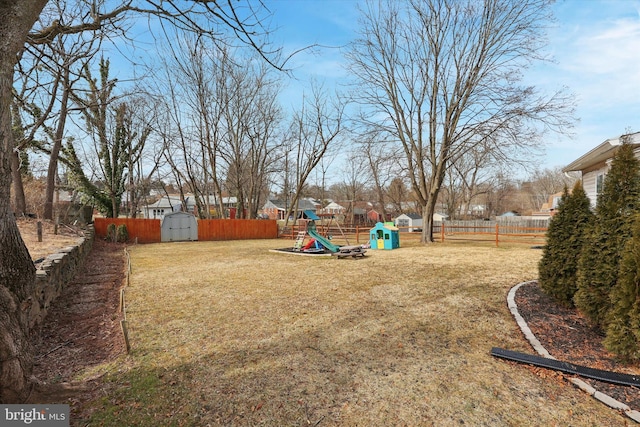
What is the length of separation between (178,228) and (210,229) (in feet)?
6.30

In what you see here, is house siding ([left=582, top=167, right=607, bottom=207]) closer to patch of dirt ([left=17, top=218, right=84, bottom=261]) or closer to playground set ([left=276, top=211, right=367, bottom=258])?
playground set ([left=276, top=211, right=367, bottom=258])

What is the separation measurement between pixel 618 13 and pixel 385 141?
10558mm

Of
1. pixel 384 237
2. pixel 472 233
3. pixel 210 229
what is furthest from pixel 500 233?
pixel 210 229

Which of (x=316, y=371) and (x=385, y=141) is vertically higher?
(x=385, y=141)

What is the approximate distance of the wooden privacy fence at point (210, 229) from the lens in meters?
17.7

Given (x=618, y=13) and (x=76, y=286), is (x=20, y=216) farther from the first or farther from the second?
(x=618, y=13)

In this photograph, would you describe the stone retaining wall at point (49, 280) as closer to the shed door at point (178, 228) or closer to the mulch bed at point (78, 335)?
the mulch bed at point (78, 335)

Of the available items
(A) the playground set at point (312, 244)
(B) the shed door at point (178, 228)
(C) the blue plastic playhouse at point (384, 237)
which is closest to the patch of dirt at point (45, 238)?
(B) the shed door at point (178, 228)

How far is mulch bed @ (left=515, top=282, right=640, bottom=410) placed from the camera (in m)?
2.80

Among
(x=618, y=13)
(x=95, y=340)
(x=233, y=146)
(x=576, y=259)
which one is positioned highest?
(x=233, y=146)

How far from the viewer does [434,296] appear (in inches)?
223

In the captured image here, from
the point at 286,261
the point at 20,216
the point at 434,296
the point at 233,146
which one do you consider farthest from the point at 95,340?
the point at 233,146

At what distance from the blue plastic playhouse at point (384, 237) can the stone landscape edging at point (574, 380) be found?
758cm

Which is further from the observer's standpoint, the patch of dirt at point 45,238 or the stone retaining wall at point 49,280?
the patch of dirt at point 45,238
